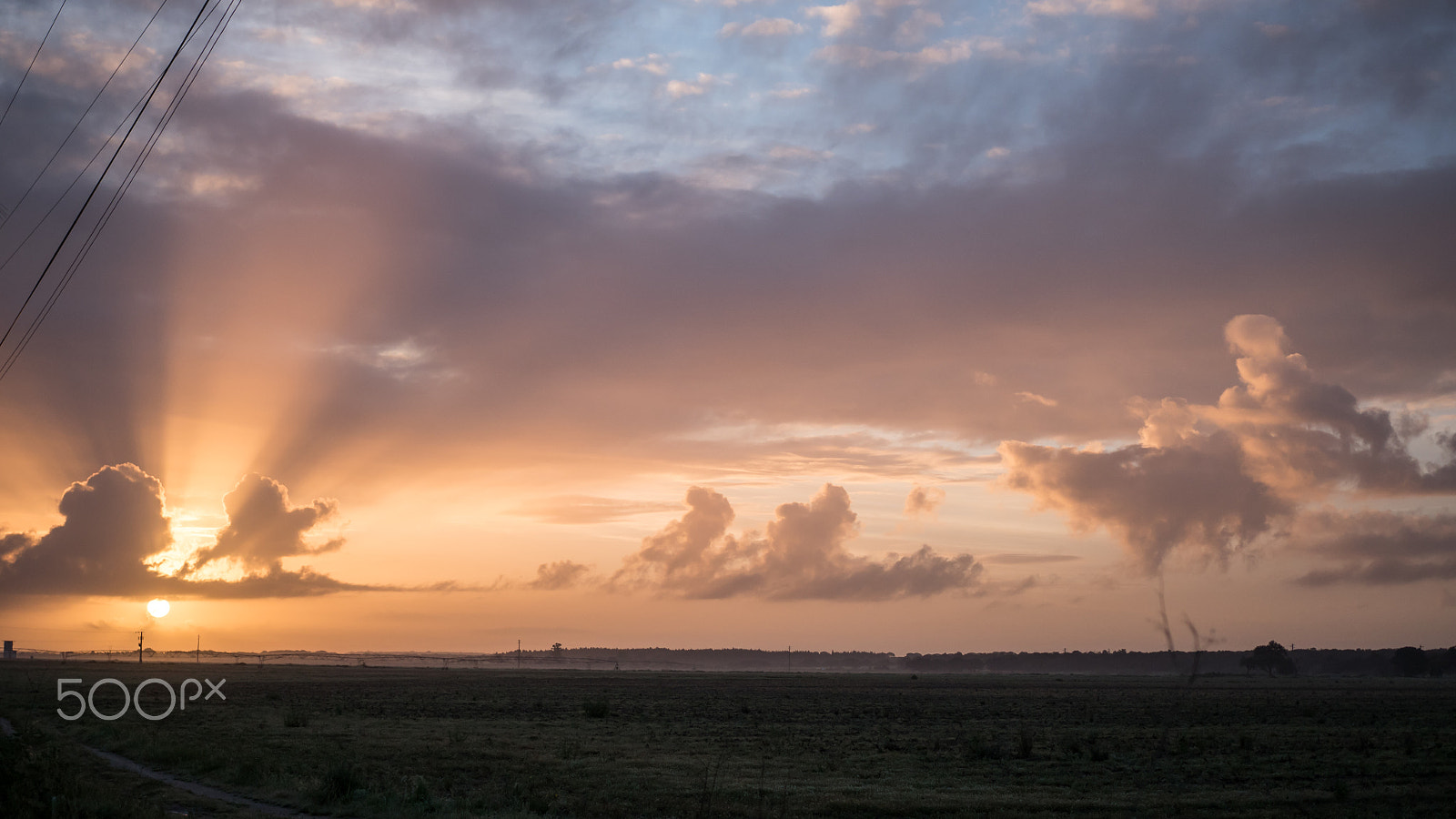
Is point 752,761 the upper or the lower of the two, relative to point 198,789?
lower

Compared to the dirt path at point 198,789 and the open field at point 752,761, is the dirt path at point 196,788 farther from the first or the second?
the open field at point 752,761

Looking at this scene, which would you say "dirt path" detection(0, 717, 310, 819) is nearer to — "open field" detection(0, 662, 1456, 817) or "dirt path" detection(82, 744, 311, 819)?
"dirt path" detection(82, 744, 311, 819)

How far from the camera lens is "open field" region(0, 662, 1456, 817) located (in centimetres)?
2242

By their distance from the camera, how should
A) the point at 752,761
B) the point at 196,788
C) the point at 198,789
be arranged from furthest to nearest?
the point at 752,761 < the point at 196,788 < the point at 198,789

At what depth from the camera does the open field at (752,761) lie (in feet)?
73.6

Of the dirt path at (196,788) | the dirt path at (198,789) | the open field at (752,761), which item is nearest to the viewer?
the dirt path at (196,788)

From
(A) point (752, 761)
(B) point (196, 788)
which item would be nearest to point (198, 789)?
(B) point (196, 788)

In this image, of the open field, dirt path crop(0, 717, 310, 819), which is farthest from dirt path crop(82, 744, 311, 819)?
the open field

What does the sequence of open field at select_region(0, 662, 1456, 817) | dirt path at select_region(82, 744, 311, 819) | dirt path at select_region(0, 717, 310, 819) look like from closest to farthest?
dirt path at select_region(0, 717, 310, 819) < dirt path at select_region(82, 744, 311, 819) < open field at select_region(0, 662, 1456, 817)

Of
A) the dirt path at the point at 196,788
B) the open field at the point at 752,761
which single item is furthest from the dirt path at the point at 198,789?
the open field at the point at 752,761

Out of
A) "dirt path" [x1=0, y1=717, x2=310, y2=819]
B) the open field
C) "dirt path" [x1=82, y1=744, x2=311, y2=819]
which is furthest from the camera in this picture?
the open field

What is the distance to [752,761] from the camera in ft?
108

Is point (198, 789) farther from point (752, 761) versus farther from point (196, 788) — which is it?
point (752, 761)

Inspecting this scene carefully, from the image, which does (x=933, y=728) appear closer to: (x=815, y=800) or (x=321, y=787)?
(x=815, y=800)
